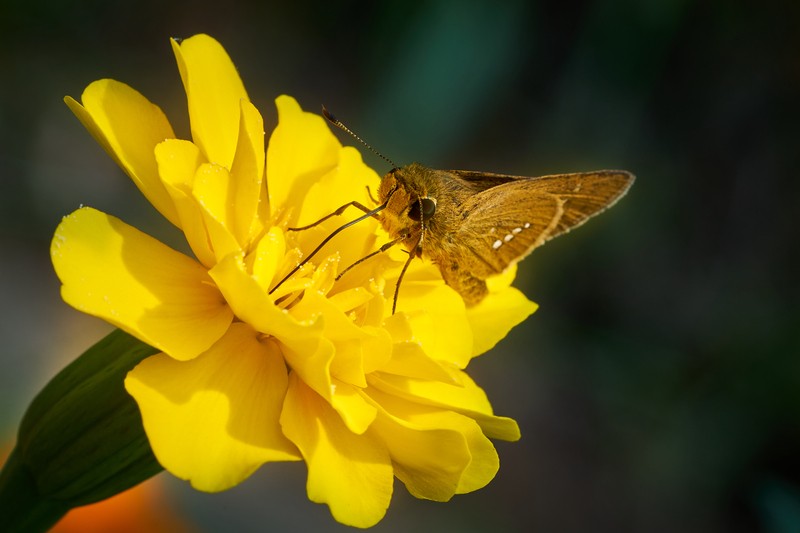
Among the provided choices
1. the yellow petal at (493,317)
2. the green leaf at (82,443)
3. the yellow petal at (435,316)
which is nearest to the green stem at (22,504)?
the green leaf at (82,443)

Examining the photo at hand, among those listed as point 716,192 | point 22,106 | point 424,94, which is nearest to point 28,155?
point 22,106

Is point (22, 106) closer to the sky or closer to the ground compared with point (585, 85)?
closer to the ground

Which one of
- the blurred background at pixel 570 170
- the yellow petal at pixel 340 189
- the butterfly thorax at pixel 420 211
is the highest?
the butterfly thorax at pixel 420 211

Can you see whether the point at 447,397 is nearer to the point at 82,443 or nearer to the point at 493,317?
the point at 493,317

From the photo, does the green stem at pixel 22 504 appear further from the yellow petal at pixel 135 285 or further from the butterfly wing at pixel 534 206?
the butterfly wing at pixel 534 206

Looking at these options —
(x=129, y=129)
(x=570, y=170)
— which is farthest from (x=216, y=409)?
(x=570, y=170)

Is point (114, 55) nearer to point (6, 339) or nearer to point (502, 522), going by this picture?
point (6, 339)

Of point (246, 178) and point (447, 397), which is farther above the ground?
point (246, 178)
